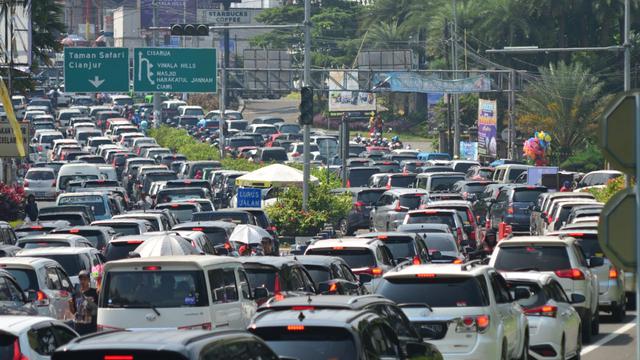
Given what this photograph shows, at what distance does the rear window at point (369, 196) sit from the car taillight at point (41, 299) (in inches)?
1019

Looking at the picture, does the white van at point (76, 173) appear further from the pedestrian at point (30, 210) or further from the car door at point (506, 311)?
the car door at point (506, 311)

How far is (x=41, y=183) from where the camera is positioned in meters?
62.8

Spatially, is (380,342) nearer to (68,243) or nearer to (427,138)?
(68,243)

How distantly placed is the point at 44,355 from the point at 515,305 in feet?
20.2

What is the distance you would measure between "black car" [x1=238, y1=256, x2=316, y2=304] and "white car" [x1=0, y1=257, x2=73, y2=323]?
10.3 ft

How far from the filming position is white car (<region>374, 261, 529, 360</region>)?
16609 mm

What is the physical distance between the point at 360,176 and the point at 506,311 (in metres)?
45.9

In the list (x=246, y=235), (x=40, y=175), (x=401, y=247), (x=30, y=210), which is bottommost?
(x=40, y=175)

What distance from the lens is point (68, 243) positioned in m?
28.1

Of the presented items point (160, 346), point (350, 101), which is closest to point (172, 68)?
point (350, 101)

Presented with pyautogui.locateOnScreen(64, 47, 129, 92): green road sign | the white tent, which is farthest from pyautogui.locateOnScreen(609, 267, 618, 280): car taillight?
pyautogui.locateOnScreen(64, 47, 129, 92): green road sign

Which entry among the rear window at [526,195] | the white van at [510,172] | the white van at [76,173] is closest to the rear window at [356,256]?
the rear window at [526,195]

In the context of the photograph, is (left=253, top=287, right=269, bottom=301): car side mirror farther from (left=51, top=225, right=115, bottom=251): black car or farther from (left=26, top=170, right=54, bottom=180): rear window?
(left=26, top=170, right=54, bottom=180): rear window

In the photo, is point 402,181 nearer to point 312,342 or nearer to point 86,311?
point 86,311
